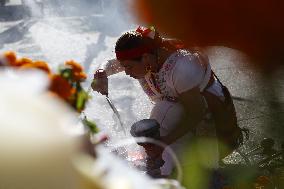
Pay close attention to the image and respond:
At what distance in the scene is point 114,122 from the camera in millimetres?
5453

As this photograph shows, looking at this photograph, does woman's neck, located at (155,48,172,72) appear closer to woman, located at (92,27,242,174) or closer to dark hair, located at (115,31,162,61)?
woman, located at (92,27,242,174)

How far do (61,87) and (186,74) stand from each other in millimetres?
1944

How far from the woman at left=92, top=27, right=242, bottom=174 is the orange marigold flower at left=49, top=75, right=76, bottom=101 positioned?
179 cm

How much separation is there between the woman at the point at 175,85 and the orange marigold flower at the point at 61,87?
1.79 metres

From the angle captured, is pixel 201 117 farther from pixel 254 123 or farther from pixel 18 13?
pixel 18 13

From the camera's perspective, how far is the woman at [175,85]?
3.28 m

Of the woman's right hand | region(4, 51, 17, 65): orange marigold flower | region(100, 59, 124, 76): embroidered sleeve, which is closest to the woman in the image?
the woman's right hand

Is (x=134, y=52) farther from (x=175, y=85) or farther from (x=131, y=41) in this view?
(x=175, y=85)

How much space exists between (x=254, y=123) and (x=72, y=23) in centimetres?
656

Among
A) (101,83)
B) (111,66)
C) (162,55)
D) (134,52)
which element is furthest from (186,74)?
(111,66)

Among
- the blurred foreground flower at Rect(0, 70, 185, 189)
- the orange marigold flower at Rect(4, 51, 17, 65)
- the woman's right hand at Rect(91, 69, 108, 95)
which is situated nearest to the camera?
the blurred foreground flower at Rect(0, 70, 185, 189)

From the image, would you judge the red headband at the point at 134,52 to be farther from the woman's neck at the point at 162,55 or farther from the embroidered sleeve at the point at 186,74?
the embroidered sleeve at the point at 186,74

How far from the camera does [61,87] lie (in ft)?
4.72

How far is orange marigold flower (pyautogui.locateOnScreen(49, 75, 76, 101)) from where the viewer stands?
4.63 ft
